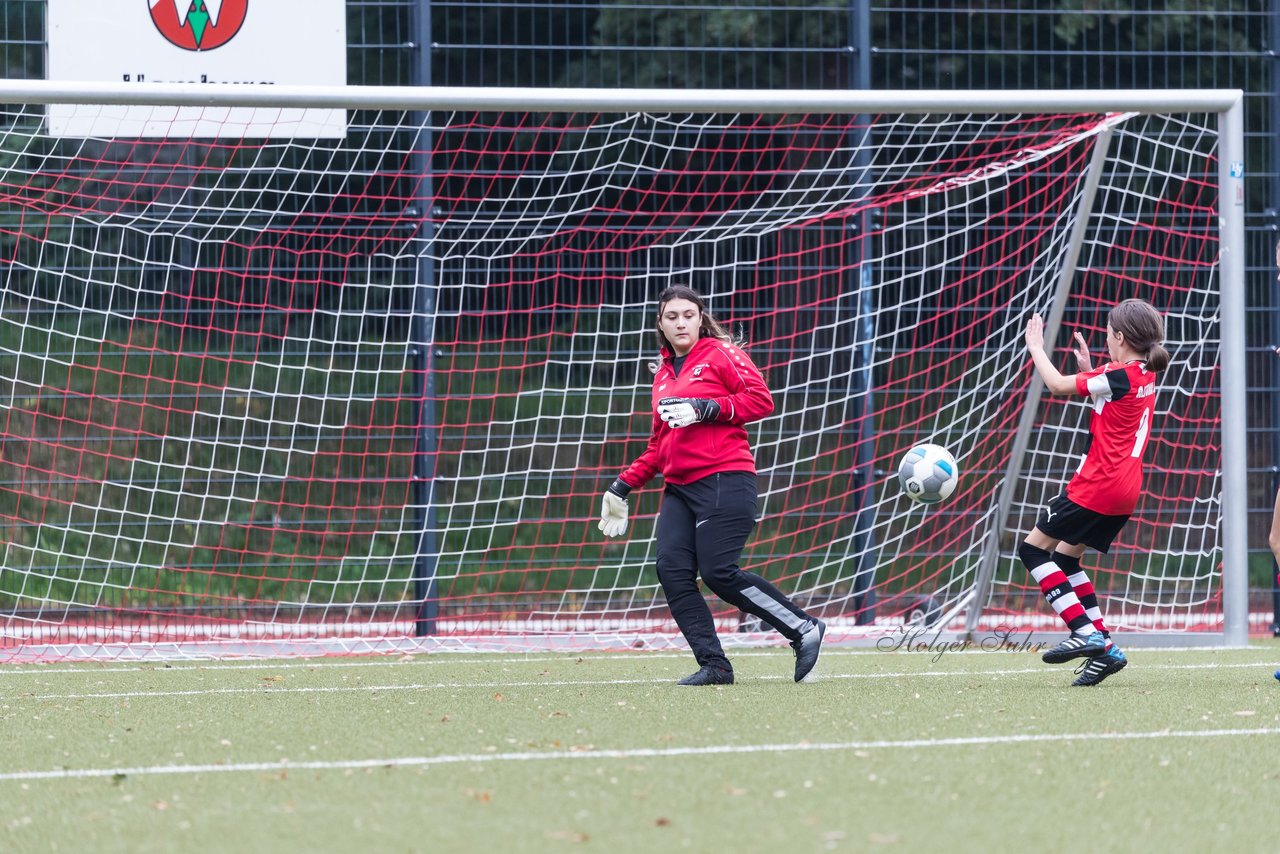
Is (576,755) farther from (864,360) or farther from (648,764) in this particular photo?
(864,360)

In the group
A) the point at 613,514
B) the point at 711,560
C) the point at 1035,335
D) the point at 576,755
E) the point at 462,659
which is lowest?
the point at 462,659

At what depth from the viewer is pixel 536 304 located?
9.66 metres

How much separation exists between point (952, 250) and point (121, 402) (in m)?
Answer: 4.91

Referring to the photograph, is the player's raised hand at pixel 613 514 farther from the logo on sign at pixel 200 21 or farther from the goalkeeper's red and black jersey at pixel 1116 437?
the logo on sign at pixel 200 21

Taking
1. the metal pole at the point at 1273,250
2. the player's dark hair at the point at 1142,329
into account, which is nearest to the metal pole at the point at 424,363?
the player's dark hair at the point at 1142,329

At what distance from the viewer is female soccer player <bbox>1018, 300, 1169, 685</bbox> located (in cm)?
614

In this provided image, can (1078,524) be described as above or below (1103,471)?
below

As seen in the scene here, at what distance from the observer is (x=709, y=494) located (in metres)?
6.24

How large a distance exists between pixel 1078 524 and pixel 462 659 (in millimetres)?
3142

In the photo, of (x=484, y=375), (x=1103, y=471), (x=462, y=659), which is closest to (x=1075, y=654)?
(x=1103, y=471)

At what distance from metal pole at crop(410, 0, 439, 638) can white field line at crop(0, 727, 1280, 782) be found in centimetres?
474

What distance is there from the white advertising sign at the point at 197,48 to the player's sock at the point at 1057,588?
471 centimetres

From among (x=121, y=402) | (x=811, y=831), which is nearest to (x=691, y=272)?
(x=121, y=402)

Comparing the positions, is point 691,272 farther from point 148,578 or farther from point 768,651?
point 148,578
